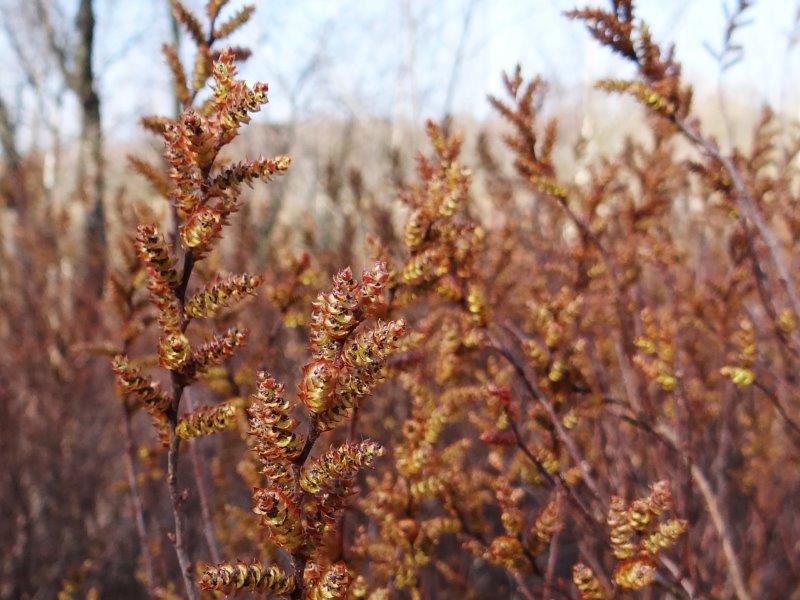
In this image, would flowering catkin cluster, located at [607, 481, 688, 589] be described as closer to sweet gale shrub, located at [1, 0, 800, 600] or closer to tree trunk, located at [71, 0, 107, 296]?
sweet gale shrub, located at [1, 0, 800, 600]

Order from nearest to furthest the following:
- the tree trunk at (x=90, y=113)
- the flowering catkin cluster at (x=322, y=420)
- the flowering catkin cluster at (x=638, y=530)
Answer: the flowering catkin cluster at (x=322, y=420) < the flowering catkin cluster at (x=638, y=530) < the tree trunk at (x=90, y=113)

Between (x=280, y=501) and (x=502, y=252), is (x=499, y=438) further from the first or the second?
(x=502, y=252)

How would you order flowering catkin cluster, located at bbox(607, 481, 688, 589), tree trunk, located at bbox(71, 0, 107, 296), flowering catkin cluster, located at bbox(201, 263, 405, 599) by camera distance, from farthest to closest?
tree trunk, located at bbox(71, 0, 107, 296), flowering catkin cluster, located at bbox(607, 481, 688, 589), flowering catkin cluster, located at bbox(201, 263, 405, 599)

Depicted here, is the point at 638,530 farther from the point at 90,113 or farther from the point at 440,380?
the point at 90,113

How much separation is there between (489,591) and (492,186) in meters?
2.84

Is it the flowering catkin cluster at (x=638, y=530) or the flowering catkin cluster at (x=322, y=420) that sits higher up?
the flowering catkin cluster at (x=322, y=420)

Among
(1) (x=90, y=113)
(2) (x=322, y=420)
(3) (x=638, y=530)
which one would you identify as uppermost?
(1) (x=90, y=113)

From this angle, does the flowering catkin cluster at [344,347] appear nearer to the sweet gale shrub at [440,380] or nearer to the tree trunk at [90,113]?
the sweet gale shrub at [440,380]

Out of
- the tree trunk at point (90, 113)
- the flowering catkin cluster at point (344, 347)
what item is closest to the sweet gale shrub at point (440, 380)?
the flowering catkin cluster at point (344, 347)

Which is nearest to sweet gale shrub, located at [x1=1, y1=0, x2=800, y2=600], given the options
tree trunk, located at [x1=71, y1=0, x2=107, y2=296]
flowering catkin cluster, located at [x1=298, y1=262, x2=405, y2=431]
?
flowering catkin cluster, located at [x1=298, y1=262, x2=405, y2=431]

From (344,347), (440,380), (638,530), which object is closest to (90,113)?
(440,380)

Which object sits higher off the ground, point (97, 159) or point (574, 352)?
point (97, 159)

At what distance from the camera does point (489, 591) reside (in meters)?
4.21

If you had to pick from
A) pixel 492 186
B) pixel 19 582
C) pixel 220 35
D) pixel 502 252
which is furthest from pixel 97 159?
pixel 220 35
